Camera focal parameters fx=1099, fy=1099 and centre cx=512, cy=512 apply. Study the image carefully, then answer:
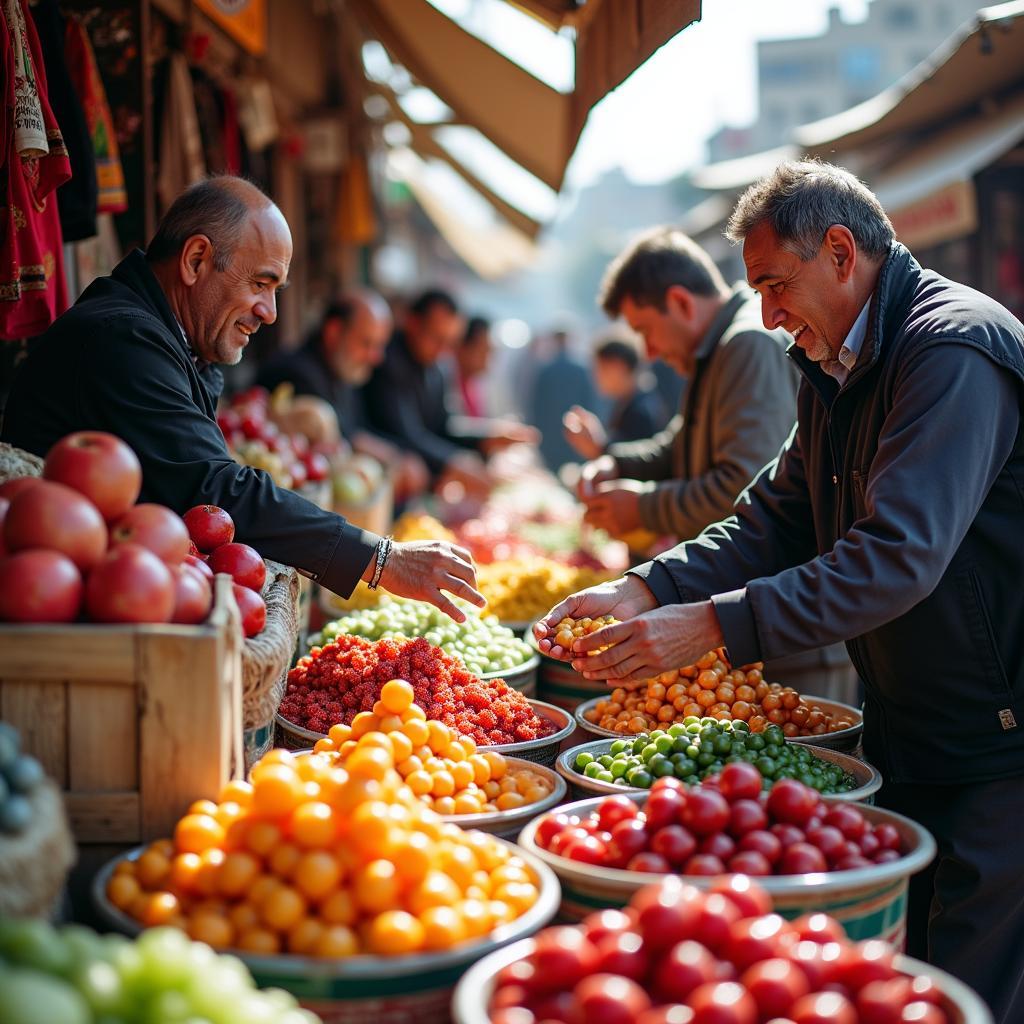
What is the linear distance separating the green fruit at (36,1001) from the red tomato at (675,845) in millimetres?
976

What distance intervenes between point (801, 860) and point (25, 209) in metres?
2.64

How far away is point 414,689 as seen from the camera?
2.79 metres

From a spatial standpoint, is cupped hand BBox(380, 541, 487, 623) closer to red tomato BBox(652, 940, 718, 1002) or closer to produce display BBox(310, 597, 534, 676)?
produce display BBox(310, 597, 534, 676)

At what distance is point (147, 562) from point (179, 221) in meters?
1.45

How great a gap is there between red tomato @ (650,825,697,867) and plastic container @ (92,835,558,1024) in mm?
374

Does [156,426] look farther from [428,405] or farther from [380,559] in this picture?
[428,405]

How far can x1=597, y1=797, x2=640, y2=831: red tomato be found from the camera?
6.82 ft

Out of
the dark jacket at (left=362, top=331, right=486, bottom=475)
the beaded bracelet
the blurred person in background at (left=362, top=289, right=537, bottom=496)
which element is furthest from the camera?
the dark jacket at (left=362, top=331, right=486, bottom=475)

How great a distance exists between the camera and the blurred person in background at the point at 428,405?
794cm

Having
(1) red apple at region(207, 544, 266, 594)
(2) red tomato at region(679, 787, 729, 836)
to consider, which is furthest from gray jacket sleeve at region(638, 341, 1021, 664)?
(1) red apple at region(207, 544, 266, 594)

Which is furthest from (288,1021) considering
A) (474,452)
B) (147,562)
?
(474,452)

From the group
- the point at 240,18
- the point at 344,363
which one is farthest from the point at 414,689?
the point at 344,363

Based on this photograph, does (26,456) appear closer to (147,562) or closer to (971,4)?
(147,562)

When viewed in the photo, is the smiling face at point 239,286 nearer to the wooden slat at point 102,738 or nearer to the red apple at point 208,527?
the red apple at point 208,527
